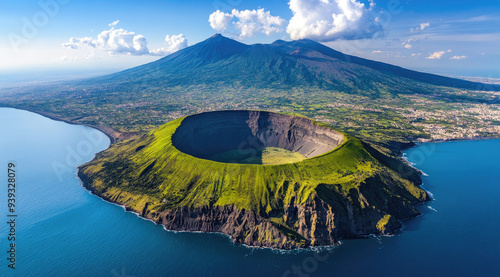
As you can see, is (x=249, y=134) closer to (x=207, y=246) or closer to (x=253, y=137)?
(x=253, y=137)

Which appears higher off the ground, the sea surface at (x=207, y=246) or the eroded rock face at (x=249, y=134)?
the eroded rock face at (x=249, y=134)

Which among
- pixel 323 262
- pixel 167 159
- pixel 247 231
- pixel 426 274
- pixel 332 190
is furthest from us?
pixel 167 159

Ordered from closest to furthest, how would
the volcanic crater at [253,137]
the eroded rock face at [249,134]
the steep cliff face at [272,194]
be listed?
1. the steep cliff face at [272,194]
2. the volcanic crater at [253,137]
3. the eroded rock face at [249,134]

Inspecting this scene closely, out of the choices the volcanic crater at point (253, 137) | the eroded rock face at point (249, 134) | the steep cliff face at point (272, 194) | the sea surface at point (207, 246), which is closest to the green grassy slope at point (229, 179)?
the steep cliff face at point (272, 194)

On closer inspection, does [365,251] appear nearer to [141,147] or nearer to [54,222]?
[54,222]

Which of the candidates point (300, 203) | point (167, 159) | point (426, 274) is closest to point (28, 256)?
point (167, 159)

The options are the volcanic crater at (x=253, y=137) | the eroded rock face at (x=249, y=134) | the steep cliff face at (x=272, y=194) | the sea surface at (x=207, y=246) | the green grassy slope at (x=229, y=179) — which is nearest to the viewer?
the sea surface at (x=207, y=246)

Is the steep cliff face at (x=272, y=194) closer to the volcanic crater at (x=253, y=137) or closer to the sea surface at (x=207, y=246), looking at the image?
the sea surface at (x=207, y=246)
